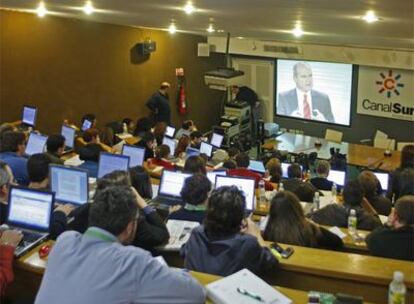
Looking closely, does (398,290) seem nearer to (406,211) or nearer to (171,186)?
(406,211)

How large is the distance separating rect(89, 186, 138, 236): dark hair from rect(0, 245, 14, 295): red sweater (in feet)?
3.21

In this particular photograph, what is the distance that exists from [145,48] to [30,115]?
3.22 meters

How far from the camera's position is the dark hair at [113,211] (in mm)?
2172

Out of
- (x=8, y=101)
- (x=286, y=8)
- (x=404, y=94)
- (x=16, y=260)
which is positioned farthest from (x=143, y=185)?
(x=404, y=94)

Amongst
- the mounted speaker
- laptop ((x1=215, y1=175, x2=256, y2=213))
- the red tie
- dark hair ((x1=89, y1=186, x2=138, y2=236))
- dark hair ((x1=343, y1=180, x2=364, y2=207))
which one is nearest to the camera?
dark hair ((x1=89, y1=186, x2=138, y2=236))

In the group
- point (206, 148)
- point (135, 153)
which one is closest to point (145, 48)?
point (206, 148)

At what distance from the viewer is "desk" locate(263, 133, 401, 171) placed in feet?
32.8

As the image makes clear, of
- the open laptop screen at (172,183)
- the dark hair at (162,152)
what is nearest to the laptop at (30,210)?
the open laptop screen at (172,183)

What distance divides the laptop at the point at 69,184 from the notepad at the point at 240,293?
8.44 feet

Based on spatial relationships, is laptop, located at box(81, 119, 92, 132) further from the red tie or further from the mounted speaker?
the red tie

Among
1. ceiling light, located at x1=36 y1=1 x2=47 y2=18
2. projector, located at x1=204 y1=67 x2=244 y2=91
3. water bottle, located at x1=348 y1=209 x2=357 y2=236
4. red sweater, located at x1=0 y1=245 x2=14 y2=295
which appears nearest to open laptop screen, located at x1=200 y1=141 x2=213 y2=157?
projector, located at x1=204 y1=67 x2=244 y2=91

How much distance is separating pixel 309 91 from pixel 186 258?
34.1ft

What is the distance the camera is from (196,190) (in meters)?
3.79

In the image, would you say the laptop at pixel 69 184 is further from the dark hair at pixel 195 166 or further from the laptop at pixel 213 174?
the laptop at pixel 213 174
